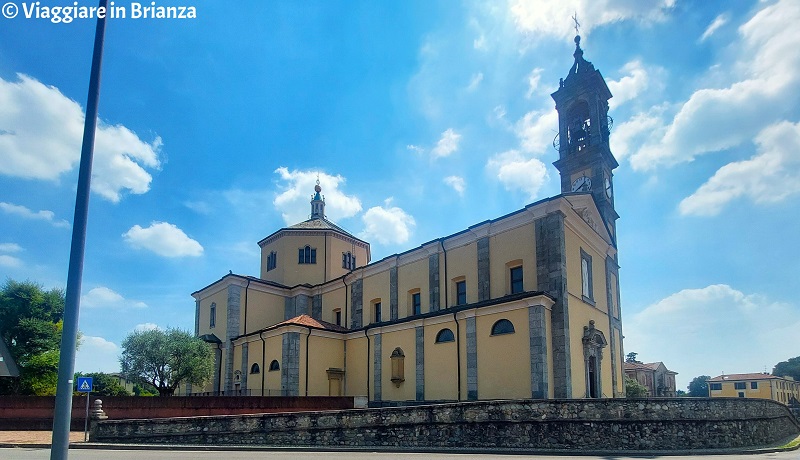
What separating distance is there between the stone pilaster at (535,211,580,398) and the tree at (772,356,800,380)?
106359 millimetres

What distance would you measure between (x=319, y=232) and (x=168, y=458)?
2726cm

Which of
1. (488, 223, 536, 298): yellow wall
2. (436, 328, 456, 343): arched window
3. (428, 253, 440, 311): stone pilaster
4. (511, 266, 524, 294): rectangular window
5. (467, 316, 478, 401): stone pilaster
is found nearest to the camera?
(467, 316, 478, 401): stone pilaster

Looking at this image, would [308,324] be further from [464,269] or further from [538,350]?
[538,350]

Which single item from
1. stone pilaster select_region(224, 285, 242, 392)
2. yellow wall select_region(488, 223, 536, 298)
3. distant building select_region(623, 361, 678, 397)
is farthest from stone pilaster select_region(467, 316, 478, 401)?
distant building select_region(623, 361, 678, 397)

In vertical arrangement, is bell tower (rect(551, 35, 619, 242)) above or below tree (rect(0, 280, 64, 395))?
above

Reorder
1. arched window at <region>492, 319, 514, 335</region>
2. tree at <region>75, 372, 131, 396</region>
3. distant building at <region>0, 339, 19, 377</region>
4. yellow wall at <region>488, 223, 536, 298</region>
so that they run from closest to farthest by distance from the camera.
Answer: distant building at <region>0, 339, 19, 377</region> → arched window at <region>492, 319, 514, 335</region> → yellow wall at <region>488, 223, 536, 298</region> → tree at <region>75, 372, 131, 396</region>

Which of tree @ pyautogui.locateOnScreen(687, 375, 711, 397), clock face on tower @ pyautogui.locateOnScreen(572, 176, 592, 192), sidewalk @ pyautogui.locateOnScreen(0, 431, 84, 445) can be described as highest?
clock face on tower @ pyautogui.locateOnScreen(572, 176, 592, 192)

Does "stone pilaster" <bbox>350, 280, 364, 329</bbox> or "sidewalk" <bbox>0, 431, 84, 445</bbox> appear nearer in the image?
"sidewalk" <bbox>0, 431, 84, 445</bbox>

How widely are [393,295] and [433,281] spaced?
12.2 feet

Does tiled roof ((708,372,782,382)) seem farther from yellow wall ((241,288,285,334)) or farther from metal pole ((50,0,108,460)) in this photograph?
metal pole ((50,0,108,460))

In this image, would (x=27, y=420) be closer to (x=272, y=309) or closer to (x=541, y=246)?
(x=272, y=309)

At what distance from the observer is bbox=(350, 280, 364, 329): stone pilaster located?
118 feet

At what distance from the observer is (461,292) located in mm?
29641

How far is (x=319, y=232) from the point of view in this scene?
134ft
